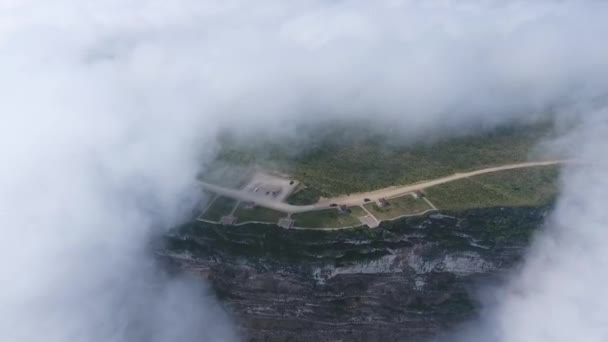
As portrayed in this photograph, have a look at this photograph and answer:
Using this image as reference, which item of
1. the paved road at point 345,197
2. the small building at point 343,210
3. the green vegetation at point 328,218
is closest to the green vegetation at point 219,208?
the paved road at point 345,197

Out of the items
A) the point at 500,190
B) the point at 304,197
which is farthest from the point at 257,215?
the point at 500,190

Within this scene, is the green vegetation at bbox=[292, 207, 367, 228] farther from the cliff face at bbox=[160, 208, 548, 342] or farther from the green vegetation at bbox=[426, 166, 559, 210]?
the green vegetation at bbox=[426, 166, 559, 210]

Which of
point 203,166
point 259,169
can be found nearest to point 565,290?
point 259,169

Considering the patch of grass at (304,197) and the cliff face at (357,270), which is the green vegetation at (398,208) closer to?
the cliff face at (357,270)

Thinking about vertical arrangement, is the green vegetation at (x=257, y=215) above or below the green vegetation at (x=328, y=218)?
below

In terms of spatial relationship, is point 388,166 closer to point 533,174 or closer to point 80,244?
point 533,174

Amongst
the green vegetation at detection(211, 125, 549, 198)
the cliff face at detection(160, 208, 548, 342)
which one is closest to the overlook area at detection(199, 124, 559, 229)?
the green vegetation at detection(211, 125, 549, 198)
